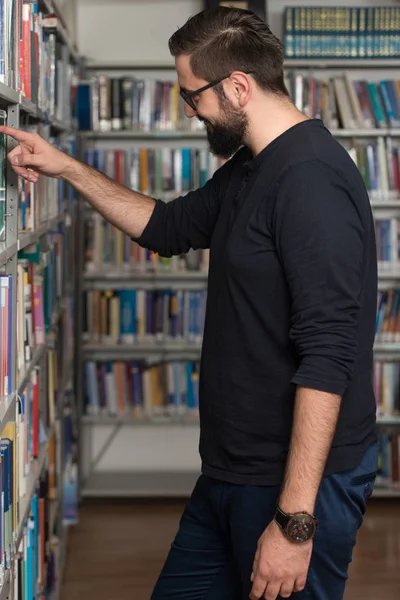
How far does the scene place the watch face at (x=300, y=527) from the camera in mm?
1443

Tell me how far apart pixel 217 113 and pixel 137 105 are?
106 inches

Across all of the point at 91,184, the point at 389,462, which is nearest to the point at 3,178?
the point at 91,184

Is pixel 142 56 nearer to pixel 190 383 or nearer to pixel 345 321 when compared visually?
pixel 190 383

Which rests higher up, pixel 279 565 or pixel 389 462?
pixel 279 565

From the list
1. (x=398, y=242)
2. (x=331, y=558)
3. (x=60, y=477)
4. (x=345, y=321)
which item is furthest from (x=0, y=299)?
(x=398, y=242)

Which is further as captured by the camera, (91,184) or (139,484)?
(139,484)

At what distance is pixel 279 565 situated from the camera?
146cm

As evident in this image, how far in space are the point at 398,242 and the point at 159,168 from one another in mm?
1284

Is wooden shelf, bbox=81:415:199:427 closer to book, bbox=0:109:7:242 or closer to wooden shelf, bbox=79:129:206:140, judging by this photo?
wooden shelf, bbox=79:129:206:140

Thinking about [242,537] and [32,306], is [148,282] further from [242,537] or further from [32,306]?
[242,537]

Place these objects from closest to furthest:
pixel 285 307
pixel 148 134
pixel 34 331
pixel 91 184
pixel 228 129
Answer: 1. pixel 285 307
2. pixel 228 129
3. pixel 91 184
4. pixel 34 331
5. pixel 148 134

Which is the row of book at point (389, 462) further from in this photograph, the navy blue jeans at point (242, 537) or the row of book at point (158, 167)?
the navy blue jeans at point (242, 537)

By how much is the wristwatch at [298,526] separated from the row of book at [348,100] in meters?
3.09

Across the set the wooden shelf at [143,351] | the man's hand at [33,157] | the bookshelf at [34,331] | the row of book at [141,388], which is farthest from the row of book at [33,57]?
the row of book at [141,388]
